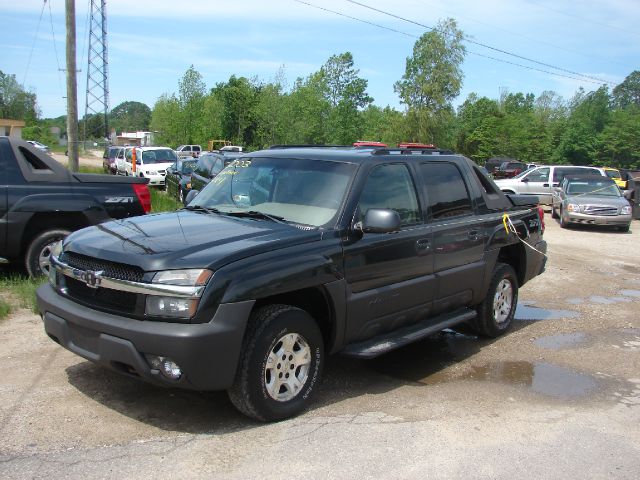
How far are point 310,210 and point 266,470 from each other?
2.03 m

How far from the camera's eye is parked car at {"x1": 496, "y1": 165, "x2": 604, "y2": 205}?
74.1 ft

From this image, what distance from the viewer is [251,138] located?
59.6 meters

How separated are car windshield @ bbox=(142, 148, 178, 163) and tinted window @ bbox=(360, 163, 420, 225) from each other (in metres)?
24.5

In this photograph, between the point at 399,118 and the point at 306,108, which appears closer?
the point at 306,108

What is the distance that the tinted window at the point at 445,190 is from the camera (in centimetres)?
582

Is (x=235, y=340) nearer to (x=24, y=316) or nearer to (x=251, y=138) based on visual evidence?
(x=24, y=316)

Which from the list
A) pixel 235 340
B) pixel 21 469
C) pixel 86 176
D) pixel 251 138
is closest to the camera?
pixel 21 469

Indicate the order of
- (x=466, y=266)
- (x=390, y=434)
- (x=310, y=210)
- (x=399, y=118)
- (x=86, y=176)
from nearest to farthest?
(x=390, y=434) < (x=310, y=210) < (x=466, y=266) < (x=86, y=176) < (x=399, y=118)

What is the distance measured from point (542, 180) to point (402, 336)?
64.2ft

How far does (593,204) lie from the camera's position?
58.7 feet

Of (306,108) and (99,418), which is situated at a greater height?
(306,108)

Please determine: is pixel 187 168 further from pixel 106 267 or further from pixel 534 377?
pixel 106 267

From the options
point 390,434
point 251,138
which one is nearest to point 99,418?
point 390,434

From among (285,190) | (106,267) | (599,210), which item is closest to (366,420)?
(285,190)
